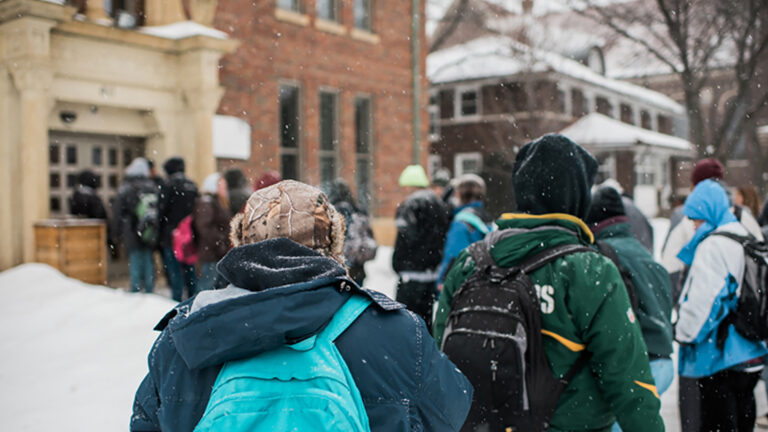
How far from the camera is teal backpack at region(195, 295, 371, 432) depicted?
138cm

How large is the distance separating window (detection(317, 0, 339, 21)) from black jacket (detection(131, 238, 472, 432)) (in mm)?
14472

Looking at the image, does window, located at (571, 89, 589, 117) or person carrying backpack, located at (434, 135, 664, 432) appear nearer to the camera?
person carrying backpack, located at (434, 135, 664, 432)

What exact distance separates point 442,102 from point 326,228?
29377 millimetres

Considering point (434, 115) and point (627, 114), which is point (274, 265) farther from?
point (627, 114)

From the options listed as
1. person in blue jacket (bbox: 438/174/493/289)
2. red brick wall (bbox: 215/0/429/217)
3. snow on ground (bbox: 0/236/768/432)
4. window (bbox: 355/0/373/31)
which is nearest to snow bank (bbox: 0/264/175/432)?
snow on ground (bbox: 0/236/768/432)

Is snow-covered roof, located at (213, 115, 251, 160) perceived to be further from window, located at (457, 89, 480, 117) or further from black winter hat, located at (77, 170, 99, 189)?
window, located at (457, 89, 480, 117)

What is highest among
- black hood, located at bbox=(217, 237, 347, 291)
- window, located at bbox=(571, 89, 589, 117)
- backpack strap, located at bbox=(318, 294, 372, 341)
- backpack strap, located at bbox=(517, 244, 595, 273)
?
window, located at bbox=(571, 89, 589, 117)

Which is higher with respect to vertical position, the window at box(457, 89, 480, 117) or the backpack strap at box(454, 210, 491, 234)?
the window at box(457, 89, 480, 117)

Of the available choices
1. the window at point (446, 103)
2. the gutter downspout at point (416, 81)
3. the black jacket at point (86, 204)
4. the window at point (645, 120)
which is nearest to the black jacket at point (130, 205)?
the black jacket at point (86, 204)

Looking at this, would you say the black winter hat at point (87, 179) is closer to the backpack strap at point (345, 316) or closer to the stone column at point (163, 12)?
the stone column at point (163, 12)

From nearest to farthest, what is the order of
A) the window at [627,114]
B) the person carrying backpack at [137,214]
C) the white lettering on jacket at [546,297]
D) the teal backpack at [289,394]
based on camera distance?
the teal backpack at [289,394] < the white lettering on jacket at [546,297] < the person carrying backpack at [137,214] < the window at [627,114]

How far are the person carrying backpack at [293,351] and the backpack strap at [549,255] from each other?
2.55 feet

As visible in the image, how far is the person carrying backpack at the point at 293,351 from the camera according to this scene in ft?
4.65

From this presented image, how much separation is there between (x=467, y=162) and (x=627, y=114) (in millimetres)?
11587
